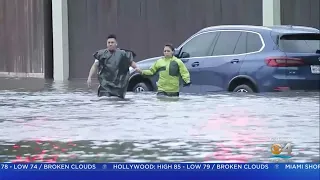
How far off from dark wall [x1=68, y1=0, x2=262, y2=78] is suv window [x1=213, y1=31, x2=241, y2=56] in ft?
21.7

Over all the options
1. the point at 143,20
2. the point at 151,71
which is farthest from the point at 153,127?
the point at 143,20

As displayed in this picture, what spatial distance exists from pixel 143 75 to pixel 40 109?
8.33 ft

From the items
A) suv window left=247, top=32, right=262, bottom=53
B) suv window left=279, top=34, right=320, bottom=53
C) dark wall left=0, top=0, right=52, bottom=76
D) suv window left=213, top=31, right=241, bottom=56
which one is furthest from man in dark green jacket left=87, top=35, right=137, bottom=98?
suv window left=279, top=34, right=320, bottom=53

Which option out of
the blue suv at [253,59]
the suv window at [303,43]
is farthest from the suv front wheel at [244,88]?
the suv window at [303,43]

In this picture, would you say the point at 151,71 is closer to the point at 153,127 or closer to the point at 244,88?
the point at 244,88

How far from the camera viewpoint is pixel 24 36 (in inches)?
535

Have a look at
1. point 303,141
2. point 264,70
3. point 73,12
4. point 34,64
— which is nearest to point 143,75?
point 264,70

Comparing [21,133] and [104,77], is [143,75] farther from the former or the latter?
[21,133]

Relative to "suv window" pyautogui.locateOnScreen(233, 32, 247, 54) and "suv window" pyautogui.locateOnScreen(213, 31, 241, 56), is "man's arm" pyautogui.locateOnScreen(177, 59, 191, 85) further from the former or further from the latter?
"suv window" pyautogui.locateOnScreen(233, 32, 247, 54)

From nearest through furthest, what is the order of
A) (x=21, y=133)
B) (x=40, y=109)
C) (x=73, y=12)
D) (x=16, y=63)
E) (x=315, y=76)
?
(x=21, y=133) → (x=40, y=109) → (x=315, y=76) → (x=16, y=63) → (x=73, y=12)

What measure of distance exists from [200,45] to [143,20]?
7.48 metres

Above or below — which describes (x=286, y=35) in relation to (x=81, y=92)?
above

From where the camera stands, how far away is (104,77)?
36.2ft

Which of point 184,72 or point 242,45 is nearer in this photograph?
point 242,45
